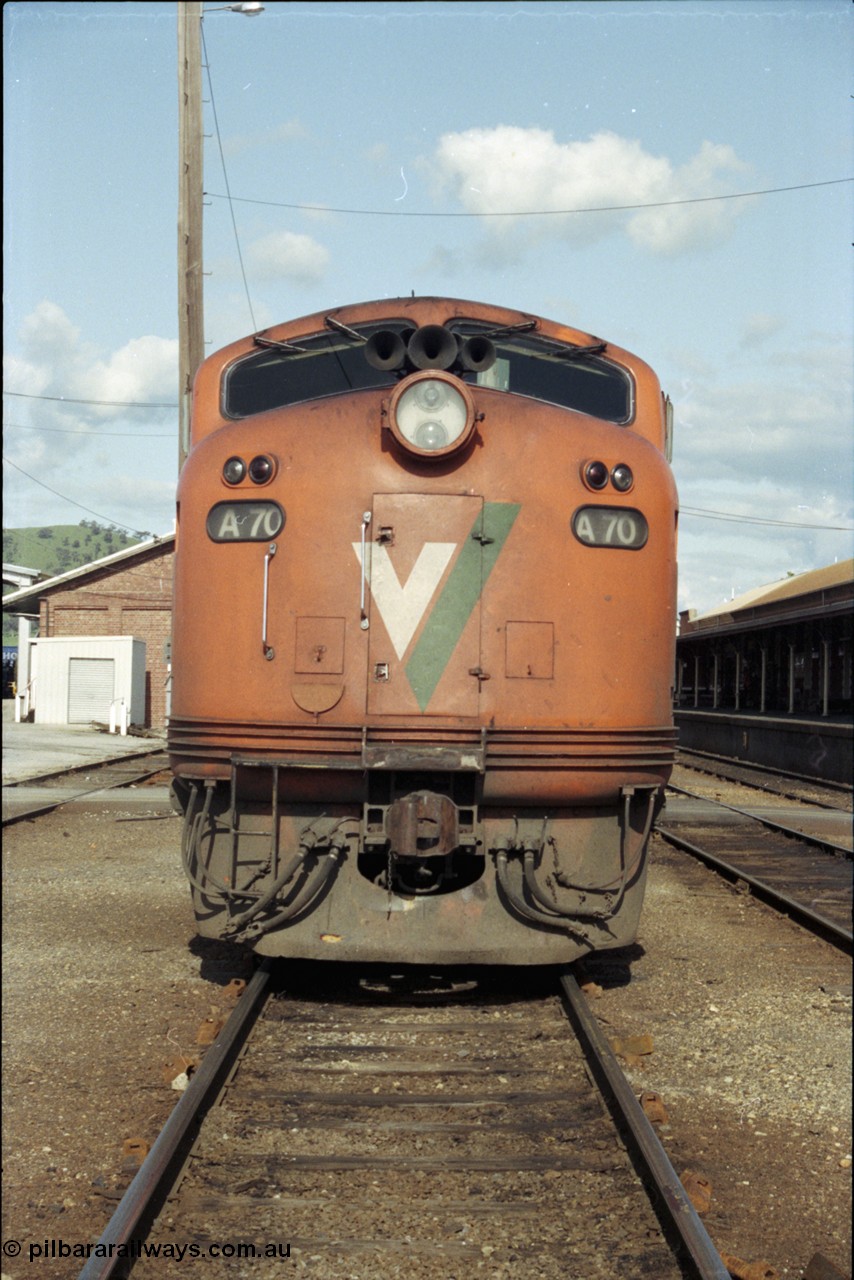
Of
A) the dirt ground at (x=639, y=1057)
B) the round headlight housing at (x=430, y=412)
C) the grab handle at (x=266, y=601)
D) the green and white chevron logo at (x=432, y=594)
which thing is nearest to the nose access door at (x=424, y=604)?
the green and white chevron logo at (x=432, y=594)

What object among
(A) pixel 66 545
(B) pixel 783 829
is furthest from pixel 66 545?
(B) pixel 783 829

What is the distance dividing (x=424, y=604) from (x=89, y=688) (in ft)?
94.0

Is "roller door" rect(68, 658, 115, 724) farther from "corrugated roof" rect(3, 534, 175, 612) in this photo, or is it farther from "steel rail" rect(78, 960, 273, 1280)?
"steel rail" rect(78, 960, 273, 1280)

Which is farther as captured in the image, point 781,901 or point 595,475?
point 781,901

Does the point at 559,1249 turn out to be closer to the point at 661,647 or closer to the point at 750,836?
the point at 661,647

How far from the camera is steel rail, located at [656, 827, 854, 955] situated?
22.8 feet

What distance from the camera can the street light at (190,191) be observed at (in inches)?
502

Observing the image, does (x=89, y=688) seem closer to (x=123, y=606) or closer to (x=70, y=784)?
(x=123, y=606)

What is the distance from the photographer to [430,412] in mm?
5031

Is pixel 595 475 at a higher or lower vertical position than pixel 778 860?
higher

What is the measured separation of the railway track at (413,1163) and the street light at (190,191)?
9.43 meters

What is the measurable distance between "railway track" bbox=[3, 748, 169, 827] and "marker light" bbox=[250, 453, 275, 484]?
790cm

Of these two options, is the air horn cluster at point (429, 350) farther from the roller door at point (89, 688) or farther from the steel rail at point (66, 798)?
the roller door at point (89, 688)
